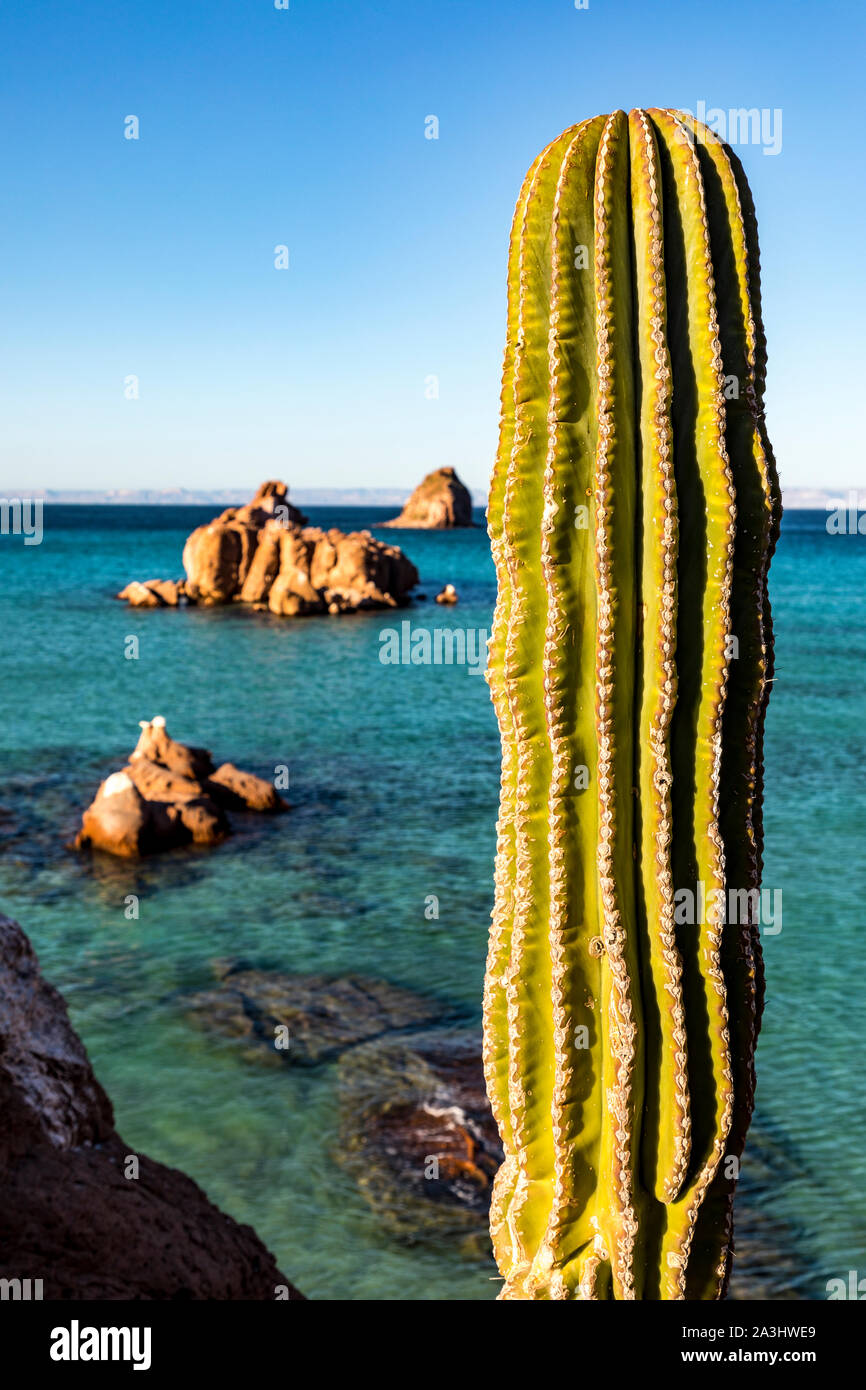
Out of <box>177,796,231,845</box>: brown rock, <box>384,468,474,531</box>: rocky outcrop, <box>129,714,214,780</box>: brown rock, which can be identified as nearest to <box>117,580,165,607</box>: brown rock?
<box>129,714,214,780</box>: brown rock

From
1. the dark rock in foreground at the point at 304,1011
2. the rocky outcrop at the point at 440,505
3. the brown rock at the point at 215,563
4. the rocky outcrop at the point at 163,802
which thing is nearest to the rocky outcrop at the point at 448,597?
the brown rock at the point at 215,563

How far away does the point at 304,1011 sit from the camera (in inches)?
536

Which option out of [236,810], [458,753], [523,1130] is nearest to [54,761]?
[236,810]

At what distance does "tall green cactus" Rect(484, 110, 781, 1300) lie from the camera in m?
3.70

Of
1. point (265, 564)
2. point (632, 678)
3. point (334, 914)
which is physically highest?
point (265, 564)

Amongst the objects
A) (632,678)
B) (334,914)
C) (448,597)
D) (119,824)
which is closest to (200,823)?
(119,824)

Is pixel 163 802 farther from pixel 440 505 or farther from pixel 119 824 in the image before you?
pixel 440 505

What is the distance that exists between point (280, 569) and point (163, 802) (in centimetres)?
4451

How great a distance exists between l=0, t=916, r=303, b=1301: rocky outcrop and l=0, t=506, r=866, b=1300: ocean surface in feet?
8.95

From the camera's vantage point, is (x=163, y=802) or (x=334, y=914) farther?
(x=163, y=802)

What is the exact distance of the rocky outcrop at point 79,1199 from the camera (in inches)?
212

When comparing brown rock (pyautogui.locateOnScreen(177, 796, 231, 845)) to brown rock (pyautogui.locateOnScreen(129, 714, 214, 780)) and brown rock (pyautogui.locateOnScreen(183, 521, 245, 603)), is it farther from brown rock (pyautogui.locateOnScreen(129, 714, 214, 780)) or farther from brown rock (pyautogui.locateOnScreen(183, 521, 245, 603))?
brown rock (pyautogui.locateOnScreen(183, 521, 245, 603))

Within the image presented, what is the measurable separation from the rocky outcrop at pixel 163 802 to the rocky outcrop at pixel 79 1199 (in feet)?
40.6

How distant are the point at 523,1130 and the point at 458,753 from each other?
24.7 m
